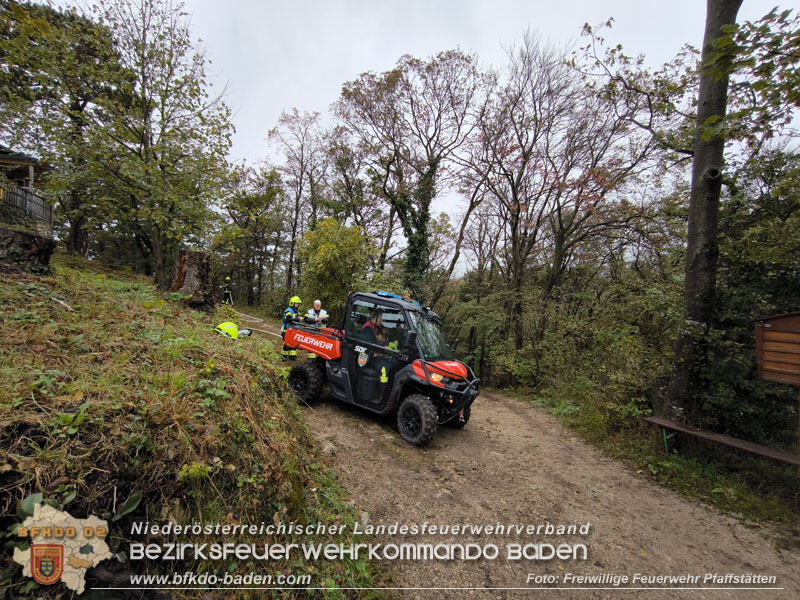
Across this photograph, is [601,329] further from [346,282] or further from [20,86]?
[20,86]

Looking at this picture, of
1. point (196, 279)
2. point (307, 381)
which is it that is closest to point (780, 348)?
point (307, 381)

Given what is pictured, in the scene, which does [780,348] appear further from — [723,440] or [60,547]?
[60,547]

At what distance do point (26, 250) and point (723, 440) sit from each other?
8.56m

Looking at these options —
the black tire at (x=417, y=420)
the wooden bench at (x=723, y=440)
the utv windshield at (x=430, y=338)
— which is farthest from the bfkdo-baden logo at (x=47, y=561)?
the wooden bench at (x=723, y=440)

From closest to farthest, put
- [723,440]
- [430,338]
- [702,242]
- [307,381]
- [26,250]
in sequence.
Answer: [26,250], [723,440], [702,242], [430,338], [307,381]

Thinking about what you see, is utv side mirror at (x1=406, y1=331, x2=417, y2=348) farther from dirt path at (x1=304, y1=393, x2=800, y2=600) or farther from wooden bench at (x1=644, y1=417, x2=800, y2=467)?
wooden bench at (x1=644, y1=417, x2=800, y2=467)

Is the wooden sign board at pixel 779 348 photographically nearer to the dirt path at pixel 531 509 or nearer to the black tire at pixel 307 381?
the dirt path at pixel 531 509

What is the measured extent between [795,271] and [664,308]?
1543 millimetres

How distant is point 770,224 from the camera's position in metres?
4.20

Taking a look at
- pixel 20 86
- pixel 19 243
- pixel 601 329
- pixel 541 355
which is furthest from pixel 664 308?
pixel 20 86

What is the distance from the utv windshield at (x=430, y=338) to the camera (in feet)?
16.7

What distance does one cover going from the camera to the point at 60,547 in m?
1.36

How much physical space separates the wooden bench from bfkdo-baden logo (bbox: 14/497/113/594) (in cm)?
575

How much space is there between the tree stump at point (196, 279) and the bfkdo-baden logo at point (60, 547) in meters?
4.22
